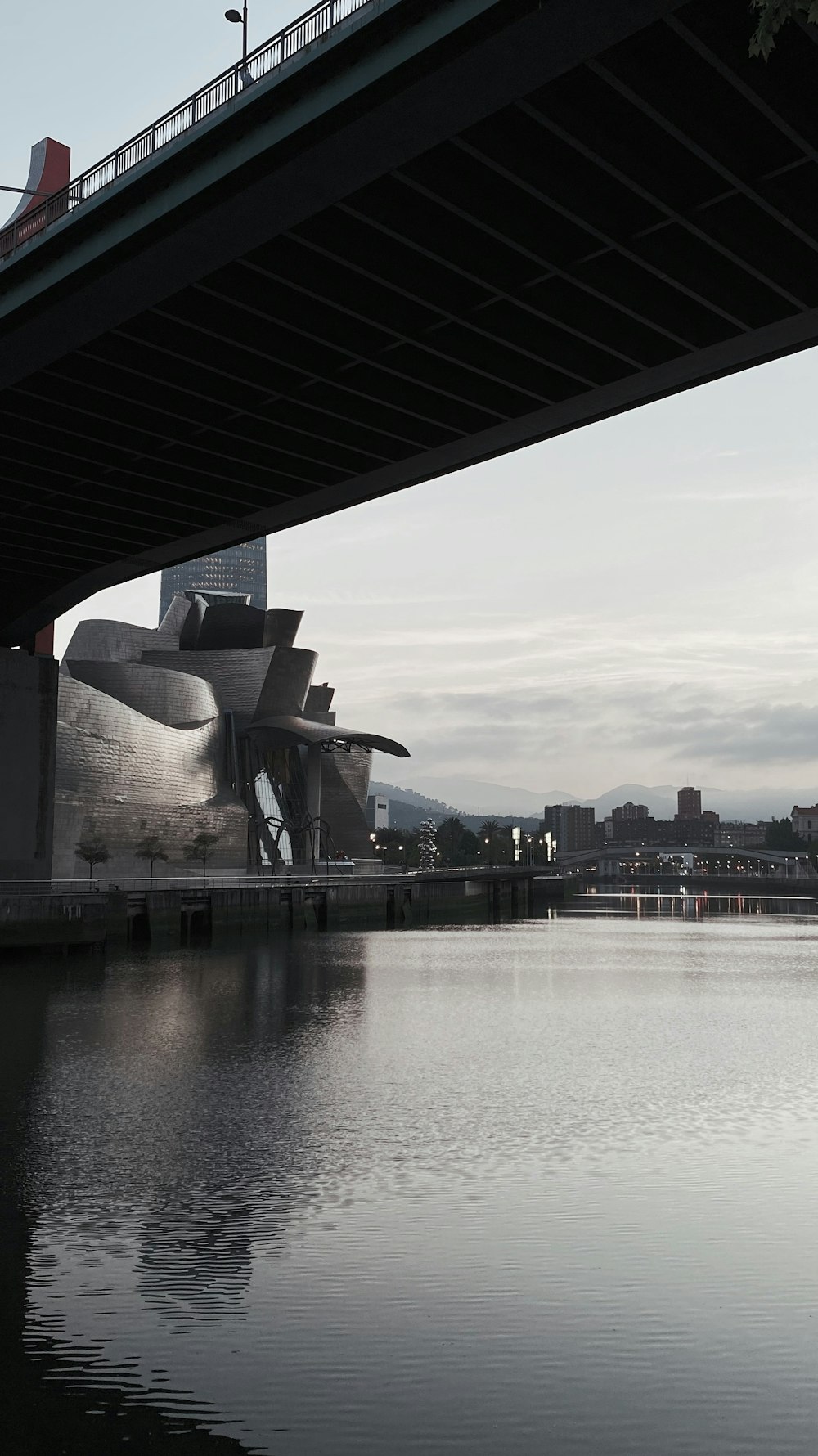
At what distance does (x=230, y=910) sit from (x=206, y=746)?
46186mm

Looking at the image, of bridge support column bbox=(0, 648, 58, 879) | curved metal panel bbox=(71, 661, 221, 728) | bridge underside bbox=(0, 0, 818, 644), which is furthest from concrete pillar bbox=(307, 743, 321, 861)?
bridge underside bbox=(0, 0, 818, 644)

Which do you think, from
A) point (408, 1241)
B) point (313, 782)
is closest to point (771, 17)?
point (408, 1241)

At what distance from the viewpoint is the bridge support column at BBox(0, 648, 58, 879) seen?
141 ft

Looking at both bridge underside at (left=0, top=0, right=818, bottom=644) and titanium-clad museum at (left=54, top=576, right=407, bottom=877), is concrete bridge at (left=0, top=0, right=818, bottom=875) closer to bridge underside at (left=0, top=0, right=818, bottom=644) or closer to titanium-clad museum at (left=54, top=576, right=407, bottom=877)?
bridge underside at (left=0, top=0, right=818, bottom=644)

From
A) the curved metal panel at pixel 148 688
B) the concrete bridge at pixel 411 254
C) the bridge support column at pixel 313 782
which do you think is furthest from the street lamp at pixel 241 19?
the bridge support column at pixel 313 782

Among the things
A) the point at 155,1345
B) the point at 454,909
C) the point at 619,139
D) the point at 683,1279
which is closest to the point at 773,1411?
the point at 683,1279

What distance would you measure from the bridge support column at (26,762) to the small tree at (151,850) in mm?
36814

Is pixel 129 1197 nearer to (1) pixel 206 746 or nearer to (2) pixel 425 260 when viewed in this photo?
(2) pixel 425 260

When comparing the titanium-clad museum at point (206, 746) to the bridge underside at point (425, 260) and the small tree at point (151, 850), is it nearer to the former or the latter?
the small tree at point (151, 850)

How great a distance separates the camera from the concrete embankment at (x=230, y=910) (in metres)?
36.1

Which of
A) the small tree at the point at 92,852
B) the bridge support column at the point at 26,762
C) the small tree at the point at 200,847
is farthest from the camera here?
the small tree at the point at 200,847

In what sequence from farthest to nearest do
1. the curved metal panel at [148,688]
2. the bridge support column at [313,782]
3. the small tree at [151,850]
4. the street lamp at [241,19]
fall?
the bridge support column at [313,782] < the curved metal panel at [148,688] < the small tree at [151,850] < the street lamp at [241,19]

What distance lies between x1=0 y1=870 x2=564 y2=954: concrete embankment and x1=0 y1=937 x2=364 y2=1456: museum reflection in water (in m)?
13.2

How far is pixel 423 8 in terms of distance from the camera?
16.1 m
